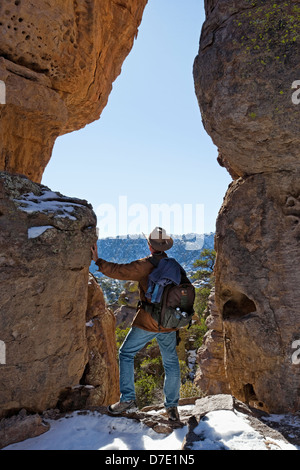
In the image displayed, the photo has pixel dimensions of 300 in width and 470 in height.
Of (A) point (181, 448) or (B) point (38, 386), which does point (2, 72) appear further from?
(A) point (181, 448)

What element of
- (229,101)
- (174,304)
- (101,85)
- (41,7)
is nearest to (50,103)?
(41,7)

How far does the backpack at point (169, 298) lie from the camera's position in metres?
4.31

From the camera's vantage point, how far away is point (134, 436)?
4.02 m

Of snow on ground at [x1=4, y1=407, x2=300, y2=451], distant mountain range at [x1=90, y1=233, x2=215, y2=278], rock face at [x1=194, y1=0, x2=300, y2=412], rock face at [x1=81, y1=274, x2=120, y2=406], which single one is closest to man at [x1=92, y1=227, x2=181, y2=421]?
snow on ground at [x1=4, y1=407, x2=300, y2=451]

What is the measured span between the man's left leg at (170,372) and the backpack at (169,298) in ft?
1.10

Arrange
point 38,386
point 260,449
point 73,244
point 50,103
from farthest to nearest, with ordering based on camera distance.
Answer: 1. point 50,103
2. point 73,244
3. point 38,386
4. point 260,449

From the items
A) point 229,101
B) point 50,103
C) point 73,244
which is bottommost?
point 73,244

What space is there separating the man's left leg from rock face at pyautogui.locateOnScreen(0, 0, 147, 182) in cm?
487

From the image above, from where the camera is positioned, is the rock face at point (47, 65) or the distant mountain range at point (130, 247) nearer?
the rock face at point (47, 65)

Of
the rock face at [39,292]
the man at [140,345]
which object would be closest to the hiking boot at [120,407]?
the man at [140,345]

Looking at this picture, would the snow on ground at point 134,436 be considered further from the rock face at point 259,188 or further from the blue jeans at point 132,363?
the rock face at point 259,188

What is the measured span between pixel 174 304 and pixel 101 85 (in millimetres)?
7067

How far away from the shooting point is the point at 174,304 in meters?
4.37

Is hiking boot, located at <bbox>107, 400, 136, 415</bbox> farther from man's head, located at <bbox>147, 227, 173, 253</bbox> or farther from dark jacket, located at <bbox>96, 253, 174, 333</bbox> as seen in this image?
man's head, located at <bbox>147, 227, 173, 253</bbox>
